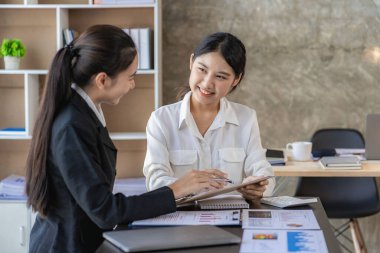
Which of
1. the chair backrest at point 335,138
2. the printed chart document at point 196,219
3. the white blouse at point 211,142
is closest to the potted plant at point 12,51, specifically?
the white blouse at point 211,142

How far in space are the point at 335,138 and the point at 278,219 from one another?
231 centimetres

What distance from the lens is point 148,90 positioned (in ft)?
14.1

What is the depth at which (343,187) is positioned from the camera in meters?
4.19

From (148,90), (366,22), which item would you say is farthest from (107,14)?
(366,22)

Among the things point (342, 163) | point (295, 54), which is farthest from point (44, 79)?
point (342, 163)

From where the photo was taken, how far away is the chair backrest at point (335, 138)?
4168mm

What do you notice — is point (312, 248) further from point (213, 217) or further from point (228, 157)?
point (228, 157)

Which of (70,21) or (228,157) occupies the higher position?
(70,21)

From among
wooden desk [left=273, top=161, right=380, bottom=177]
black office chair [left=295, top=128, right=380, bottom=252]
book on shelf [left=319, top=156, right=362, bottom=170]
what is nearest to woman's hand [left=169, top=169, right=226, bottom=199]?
wooden desk [left=273, top=161, right=380, bottom=177]

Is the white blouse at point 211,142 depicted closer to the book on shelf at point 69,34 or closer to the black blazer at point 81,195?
the black blazer at point 81,195

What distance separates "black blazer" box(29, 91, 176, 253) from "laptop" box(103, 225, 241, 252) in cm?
10

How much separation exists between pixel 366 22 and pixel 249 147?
2018mm

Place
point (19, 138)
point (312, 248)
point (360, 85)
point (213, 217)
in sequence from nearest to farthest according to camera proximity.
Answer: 1. point (312, 248)
2. point (213, 217)
3. point (19, 138)
4. point (360, 85)

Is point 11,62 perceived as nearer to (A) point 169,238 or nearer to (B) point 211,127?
(B) point 211,127
